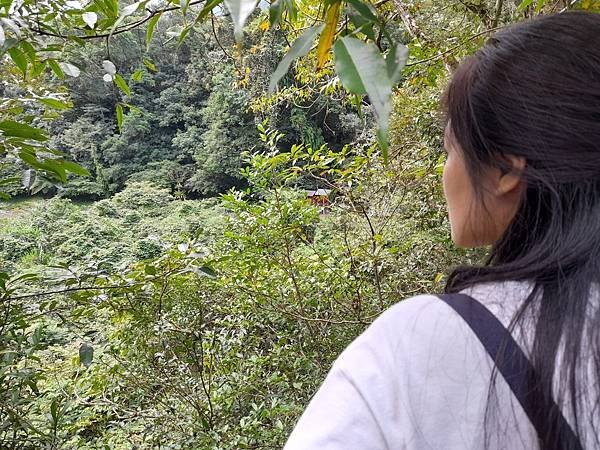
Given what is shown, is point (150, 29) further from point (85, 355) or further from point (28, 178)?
point (85, 355)

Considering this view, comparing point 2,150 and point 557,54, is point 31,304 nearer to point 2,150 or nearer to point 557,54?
point 2,150

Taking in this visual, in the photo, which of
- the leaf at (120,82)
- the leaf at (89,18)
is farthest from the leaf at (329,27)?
the leaf at (120,82)

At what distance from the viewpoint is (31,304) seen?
3.70ft

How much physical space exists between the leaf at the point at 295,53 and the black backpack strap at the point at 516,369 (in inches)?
8.0

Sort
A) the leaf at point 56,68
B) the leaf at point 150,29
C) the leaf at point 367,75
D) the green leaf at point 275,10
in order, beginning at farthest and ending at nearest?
1. the leaf at point 56,68
2. the leaf at point 150,29
3. the green leaf at point 275,10
4. the leaf at point 367,75

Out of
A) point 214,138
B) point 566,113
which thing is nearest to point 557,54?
point 566,113

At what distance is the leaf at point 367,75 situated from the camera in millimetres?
253

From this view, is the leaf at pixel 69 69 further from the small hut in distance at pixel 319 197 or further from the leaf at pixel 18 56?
the small hut in distance at pixel 319 197

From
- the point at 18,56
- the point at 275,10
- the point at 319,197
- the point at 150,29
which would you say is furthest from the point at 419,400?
the point at 319,197

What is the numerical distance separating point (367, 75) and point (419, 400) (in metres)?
0.22

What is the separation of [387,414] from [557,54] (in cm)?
36

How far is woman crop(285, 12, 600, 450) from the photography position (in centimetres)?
30

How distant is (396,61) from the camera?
0.30 metres

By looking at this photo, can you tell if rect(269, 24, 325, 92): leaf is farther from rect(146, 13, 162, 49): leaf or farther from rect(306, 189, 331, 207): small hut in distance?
rect(306, 189, 331, 207): small hut in distance
